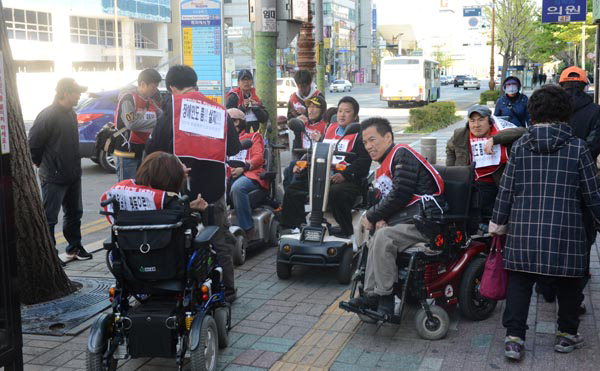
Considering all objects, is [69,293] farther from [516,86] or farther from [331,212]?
[516,86]

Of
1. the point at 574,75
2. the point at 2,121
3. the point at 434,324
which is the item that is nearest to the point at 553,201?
the point at 434,324

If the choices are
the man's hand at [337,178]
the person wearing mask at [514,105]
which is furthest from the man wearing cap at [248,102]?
the person wearing mask at [514,105]

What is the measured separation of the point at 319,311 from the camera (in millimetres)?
5461

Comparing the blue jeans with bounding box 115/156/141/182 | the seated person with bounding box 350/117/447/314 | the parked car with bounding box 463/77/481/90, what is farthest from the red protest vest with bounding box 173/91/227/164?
the parked car with bounding box 463/77/481/90

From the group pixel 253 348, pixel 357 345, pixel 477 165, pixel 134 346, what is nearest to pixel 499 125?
pixel 477 165

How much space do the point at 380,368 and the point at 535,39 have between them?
42.5 meters

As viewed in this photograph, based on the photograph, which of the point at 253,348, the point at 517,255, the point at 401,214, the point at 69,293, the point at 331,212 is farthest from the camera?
the point at 331,212

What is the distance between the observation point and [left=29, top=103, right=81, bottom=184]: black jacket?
6.70m

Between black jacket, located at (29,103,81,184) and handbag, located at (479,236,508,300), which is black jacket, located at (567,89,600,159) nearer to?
handbag, located at (479,236,508,300)

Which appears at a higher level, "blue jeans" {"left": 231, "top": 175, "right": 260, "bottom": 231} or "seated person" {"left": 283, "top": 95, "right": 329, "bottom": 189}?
"seated person" {"left": 283, "top": 95, "right": 329, "bottom": 189}

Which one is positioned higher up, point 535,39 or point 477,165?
point 535,39

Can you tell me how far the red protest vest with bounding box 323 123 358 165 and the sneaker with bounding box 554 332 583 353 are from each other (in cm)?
287

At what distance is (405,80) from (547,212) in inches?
1405

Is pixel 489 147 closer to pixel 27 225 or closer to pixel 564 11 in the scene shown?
pixel 27 225
